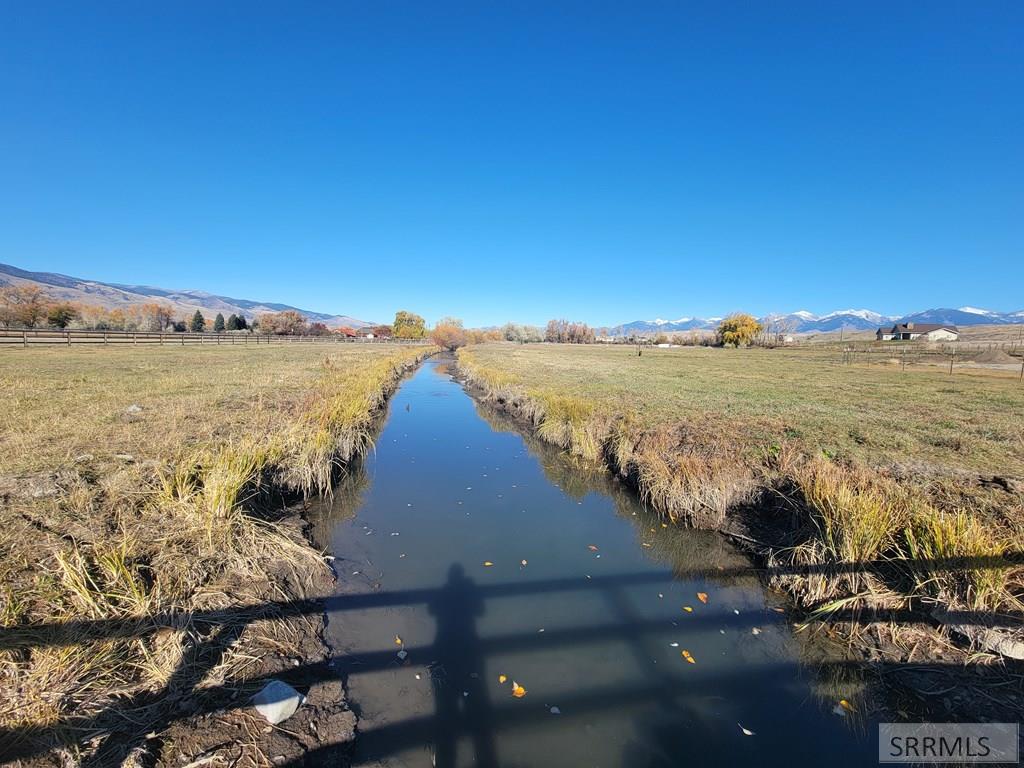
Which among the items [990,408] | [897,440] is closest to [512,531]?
[897,440]

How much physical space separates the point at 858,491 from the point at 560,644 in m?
5.36

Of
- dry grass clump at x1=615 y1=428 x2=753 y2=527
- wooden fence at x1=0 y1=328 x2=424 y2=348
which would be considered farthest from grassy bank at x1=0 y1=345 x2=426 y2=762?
wooden fence at x1=0 y1=328 x2=424 y2=348

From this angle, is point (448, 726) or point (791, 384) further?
point (791, 384)

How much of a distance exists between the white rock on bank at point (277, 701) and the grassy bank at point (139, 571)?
0.16m

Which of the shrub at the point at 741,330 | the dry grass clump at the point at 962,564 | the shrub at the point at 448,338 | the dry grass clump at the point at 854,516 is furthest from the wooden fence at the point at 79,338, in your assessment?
the shrub at the point at 741,330

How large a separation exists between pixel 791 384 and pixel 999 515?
1892cm

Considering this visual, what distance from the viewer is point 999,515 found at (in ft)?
20.1

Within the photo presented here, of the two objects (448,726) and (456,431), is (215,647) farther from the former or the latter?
(456,431)

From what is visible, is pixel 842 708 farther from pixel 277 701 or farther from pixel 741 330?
pixel 741 330

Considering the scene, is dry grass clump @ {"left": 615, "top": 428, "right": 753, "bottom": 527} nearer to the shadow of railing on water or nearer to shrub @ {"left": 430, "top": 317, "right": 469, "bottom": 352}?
the shadow of railing on water

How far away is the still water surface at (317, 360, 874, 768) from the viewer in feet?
12.8

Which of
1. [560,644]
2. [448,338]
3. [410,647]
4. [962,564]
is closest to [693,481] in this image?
[962,564]

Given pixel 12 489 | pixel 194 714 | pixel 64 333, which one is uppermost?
pixel 64 333

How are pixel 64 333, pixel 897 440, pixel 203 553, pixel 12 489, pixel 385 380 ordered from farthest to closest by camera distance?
pixel 64 333, pixel 385 380, pixel 897 440, pixel 12 489, pixel 203 553
